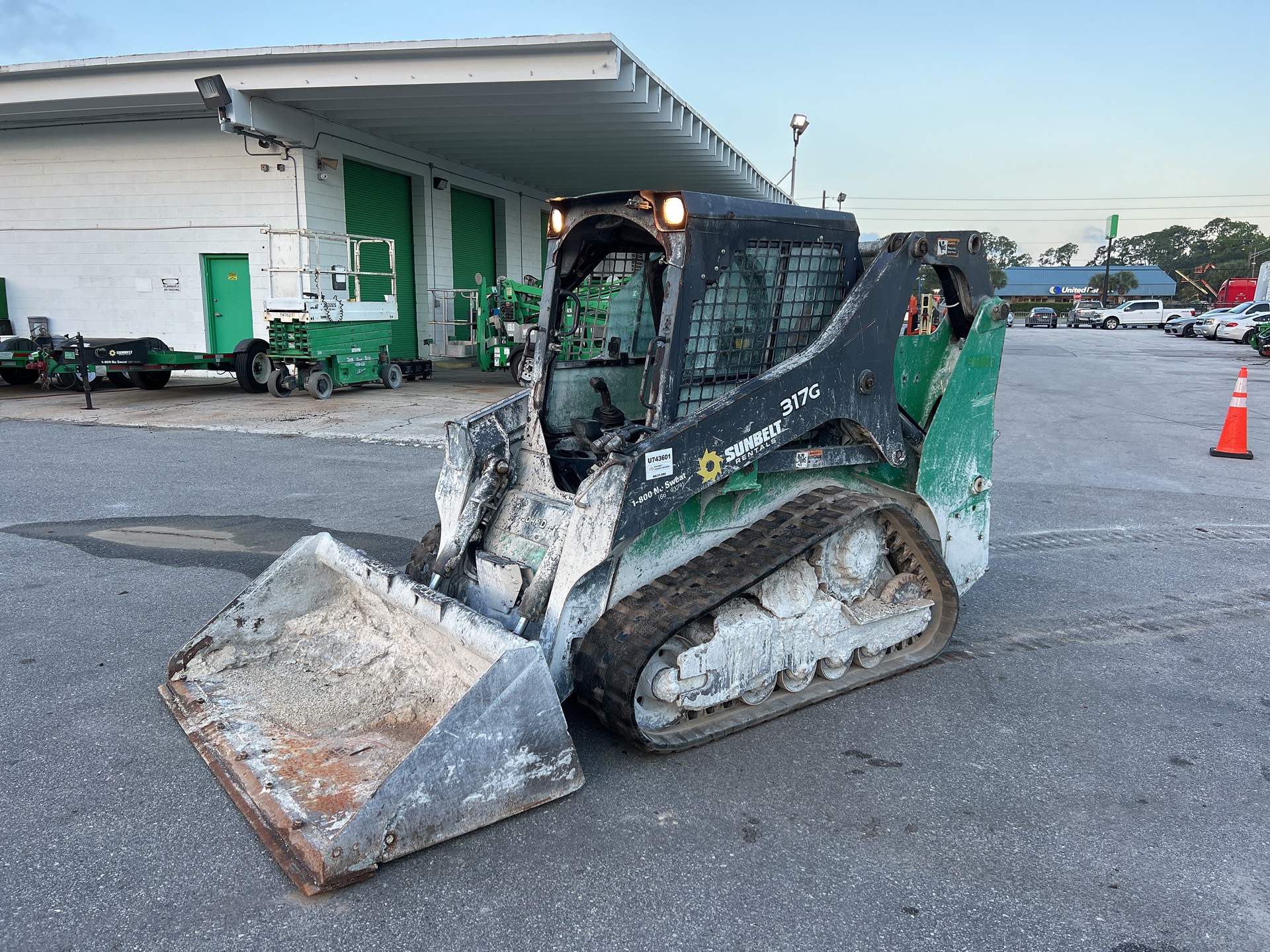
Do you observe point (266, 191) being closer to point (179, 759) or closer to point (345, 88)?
point (345, 88)

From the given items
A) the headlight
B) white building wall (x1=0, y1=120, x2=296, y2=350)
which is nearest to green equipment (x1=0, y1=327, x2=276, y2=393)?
white building wall (x1=0, y1=120, x2=296, y2=350)

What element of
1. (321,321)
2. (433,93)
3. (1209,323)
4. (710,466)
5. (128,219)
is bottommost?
(710,466)

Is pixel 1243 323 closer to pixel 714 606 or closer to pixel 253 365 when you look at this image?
pixel 253 365

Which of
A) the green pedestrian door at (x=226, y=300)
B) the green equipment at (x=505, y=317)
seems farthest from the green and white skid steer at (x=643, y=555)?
the green pedestrian door at (x=226, y=300)

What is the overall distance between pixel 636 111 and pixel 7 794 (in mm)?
15271

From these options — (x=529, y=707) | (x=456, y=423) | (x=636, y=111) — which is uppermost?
(x=636, y=111)

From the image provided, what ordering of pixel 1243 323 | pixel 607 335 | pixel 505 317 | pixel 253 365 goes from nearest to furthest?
pixel 607 335 → pixel 253 365 → pixel 505 317 → pixel 1243 323

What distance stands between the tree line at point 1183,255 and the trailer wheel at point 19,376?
233ft

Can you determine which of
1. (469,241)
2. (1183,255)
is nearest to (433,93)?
(469,241)

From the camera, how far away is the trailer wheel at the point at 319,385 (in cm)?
1515

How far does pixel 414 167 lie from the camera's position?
814 inches

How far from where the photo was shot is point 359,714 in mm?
3586

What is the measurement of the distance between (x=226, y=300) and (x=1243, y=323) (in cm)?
3669

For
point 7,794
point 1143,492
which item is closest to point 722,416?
point 7,794
